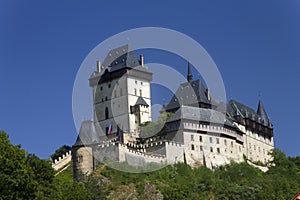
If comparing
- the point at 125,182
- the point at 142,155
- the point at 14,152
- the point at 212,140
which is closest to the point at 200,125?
the point at 212,140

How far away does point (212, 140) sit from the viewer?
11562 centimetres

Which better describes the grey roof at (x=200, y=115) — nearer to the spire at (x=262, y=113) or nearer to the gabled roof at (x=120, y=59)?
the gabled roof at (x=120, y=59)

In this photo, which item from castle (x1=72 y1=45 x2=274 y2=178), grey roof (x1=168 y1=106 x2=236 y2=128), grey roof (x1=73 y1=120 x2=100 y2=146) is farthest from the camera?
grey roof (x1=168 y1=106 x2=236 y2=128)

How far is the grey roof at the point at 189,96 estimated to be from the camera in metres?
120

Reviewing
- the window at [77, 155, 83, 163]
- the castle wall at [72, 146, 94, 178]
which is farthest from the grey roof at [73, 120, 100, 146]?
the window at [77, 155, 83, 163]

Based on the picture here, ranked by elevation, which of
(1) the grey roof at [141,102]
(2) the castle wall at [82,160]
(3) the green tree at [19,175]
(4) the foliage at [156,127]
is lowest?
(3) the green tree at [19,175]

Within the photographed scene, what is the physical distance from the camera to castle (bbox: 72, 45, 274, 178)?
337 feet

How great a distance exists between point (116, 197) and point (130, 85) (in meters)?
33.8

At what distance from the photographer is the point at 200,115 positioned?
116188 mm

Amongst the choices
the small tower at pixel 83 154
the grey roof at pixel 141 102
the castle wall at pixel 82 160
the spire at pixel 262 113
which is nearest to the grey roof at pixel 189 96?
the grey roof at pixel 141 102

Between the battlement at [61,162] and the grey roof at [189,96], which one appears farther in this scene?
the grey roof at [189,96]

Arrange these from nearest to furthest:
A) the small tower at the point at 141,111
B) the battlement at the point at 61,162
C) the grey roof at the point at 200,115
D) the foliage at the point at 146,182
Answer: the foliage at the point at 146,182
the battlement at the point at 61,162
the grey roof at the point at 200,115
the small tower at the point at 141,111

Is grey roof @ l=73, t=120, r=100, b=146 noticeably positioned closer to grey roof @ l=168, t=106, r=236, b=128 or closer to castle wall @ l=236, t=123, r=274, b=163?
grey roof @ l=168, t=106, r=236, b=128

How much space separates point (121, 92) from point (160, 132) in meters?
13.8
